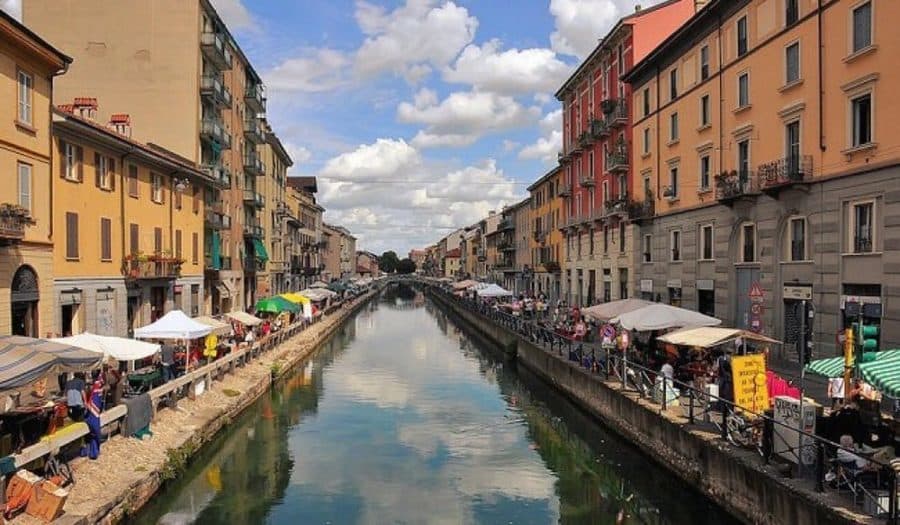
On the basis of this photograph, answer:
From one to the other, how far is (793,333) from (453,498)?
48.9ft

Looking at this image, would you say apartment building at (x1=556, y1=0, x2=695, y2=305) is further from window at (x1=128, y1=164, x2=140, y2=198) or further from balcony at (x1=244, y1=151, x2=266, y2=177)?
window at (x1=128, y1=164, x2=140, y2=198)

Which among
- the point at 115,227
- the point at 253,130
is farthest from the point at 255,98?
the point at 115,227

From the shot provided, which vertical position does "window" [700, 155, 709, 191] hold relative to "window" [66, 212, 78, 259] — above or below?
above

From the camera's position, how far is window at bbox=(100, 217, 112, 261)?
27766mm

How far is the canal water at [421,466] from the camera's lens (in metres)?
15.5

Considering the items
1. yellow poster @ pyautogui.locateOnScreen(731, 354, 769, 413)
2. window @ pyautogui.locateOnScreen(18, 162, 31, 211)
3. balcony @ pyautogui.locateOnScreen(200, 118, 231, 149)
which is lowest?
yellow poster @ pyautogui.locateOnScreen(731, 354, 769, 413)

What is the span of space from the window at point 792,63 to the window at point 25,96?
77.7ft

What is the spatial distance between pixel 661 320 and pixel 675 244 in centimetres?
1562

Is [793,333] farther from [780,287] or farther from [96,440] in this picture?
[96,440]

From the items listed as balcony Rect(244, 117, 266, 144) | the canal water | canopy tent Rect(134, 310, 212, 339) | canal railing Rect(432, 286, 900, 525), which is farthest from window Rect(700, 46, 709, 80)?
balcony Rect(244, 117, 266, 144)

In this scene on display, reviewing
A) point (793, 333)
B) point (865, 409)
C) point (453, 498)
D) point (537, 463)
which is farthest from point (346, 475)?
point (793, 333)

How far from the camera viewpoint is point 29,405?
15031mm

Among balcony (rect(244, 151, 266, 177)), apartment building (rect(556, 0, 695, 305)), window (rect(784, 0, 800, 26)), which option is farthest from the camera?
balcony (rect(244, 151, 266, 177))

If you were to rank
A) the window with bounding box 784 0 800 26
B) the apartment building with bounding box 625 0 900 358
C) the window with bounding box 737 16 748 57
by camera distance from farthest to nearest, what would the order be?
the window with bounding box 737 16 748 57
the window with bounding box 784 0 800 26
the apartment building with bounding box 625 0 900 358
